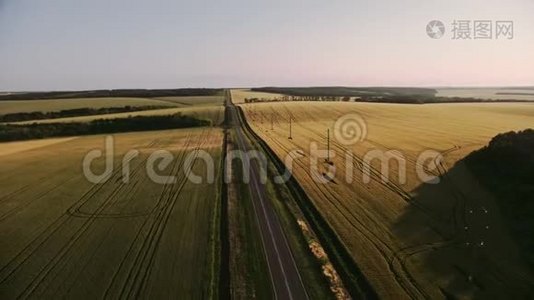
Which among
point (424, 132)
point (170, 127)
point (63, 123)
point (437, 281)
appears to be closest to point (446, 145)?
point (424, 132)

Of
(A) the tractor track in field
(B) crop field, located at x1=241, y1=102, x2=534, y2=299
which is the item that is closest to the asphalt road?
(B) crop field, located at x1=241, y1=102, x2=534, y2=299

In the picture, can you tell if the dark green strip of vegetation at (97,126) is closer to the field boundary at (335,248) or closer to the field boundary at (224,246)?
the field boundary at (224,246)

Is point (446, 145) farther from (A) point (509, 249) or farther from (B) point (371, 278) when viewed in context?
(B) point (371, 278)

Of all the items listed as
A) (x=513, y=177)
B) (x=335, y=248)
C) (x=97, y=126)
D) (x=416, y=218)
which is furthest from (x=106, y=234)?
(x=97, y=126)

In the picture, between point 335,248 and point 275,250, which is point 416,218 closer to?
point 335,248

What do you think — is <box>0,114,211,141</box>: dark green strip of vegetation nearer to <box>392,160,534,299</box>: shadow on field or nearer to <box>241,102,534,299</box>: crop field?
<box>241,102,534,299</box>: crop field

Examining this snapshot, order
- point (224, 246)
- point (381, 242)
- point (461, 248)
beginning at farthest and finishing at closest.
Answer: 1. point (381, 242)
2. point (224, 246)
3. point (461, 248)
